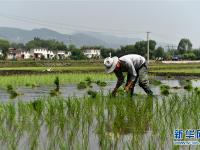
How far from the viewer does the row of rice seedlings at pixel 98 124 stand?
201 inches

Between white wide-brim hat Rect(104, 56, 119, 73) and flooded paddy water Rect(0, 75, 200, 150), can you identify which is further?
white wide-brim hat Rect(104, 56, 119, 73)

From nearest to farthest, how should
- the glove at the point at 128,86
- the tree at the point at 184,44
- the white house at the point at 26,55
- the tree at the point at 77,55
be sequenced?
the glove at the point at 128,86 < the tree at the point at 77,55 < the white house at the point at 26,55 < the tree at the point at 184,44

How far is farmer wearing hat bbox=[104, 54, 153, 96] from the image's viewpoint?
7.86 m

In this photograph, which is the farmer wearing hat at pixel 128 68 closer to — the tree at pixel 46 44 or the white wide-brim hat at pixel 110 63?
the white wide-brim hat at pixel 110 63

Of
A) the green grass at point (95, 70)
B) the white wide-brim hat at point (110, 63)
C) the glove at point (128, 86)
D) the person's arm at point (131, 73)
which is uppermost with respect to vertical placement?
the white wide-brim hat at point (110, 63)

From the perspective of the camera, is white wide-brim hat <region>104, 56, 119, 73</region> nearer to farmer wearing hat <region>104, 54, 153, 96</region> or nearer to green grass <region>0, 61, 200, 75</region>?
farmer wearing hat <region>104, 54, 153, 96</region>

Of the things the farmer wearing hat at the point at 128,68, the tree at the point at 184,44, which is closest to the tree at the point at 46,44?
the tree at the point at 184,44

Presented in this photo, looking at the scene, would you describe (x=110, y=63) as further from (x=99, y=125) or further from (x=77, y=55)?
(x=77, y=55)

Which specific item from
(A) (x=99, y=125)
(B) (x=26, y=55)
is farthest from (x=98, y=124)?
(B) (x=26, y=55)

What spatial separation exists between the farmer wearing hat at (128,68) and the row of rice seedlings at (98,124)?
0.68 m

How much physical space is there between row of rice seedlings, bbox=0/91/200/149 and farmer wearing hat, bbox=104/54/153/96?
0.68 meters

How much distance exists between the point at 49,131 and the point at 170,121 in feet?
5.85

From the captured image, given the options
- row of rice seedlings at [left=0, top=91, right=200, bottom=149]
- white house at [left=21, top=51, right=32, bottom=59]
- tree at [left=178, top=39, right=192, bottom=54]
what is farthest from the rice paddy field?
tree at [left=178, top=39, right=192, bottom=54]


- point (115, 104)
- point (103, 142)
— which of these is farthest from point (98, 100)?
point (103, 142)
